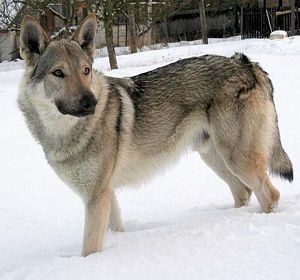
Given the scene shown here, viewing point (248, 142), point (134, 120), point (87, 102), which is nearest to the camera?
point (87, 102)

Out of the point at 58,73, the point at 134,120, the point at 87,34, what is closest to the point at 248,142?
the point at 134,120

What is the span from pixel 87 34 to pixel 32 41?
0.42m

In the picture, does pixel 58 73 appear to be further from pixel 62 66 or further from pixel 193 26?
pixel 193 26

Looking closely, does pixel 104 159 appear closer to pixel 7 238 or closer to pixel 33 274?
pixel 33 274

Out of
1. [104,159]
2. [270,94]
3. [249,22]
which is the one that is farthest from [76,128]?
[249,22]

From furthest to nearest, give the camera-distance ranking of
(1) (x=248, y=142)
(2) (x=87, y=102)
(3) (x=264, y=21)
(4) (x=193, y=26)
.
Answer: (4) (x=193, y=26) < (3) (x=264, y=21) < (1) (x=248, y=142) < (2) (x=87, y=102)

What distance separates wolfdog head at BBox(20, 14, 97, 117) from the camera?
3.29 meters

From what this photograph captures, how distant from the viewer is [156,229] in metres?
3.74

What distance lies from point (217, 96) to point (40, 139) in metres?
1.48

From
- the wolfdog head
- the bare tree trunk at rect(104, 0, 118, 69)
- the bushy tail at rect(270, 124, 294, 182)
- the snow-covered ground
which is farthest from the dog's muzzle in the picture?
the bare tree trunk at rect(104, 0, 118, 69)

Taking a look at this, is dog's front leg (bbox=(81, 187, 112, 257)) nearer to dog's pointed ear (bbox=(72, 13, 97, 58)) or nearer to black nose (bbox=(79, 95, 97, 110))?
black nose (bbox=(79, 95, 97, 110))

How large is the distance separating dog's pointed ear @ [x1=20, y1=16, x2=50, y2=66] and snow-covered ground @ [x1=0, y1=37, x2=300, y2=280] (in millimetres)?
1473

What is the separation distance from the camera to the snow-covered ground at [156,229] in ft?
9.30

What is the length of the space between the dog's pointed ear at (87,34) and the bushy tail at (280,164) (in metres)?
1.83
